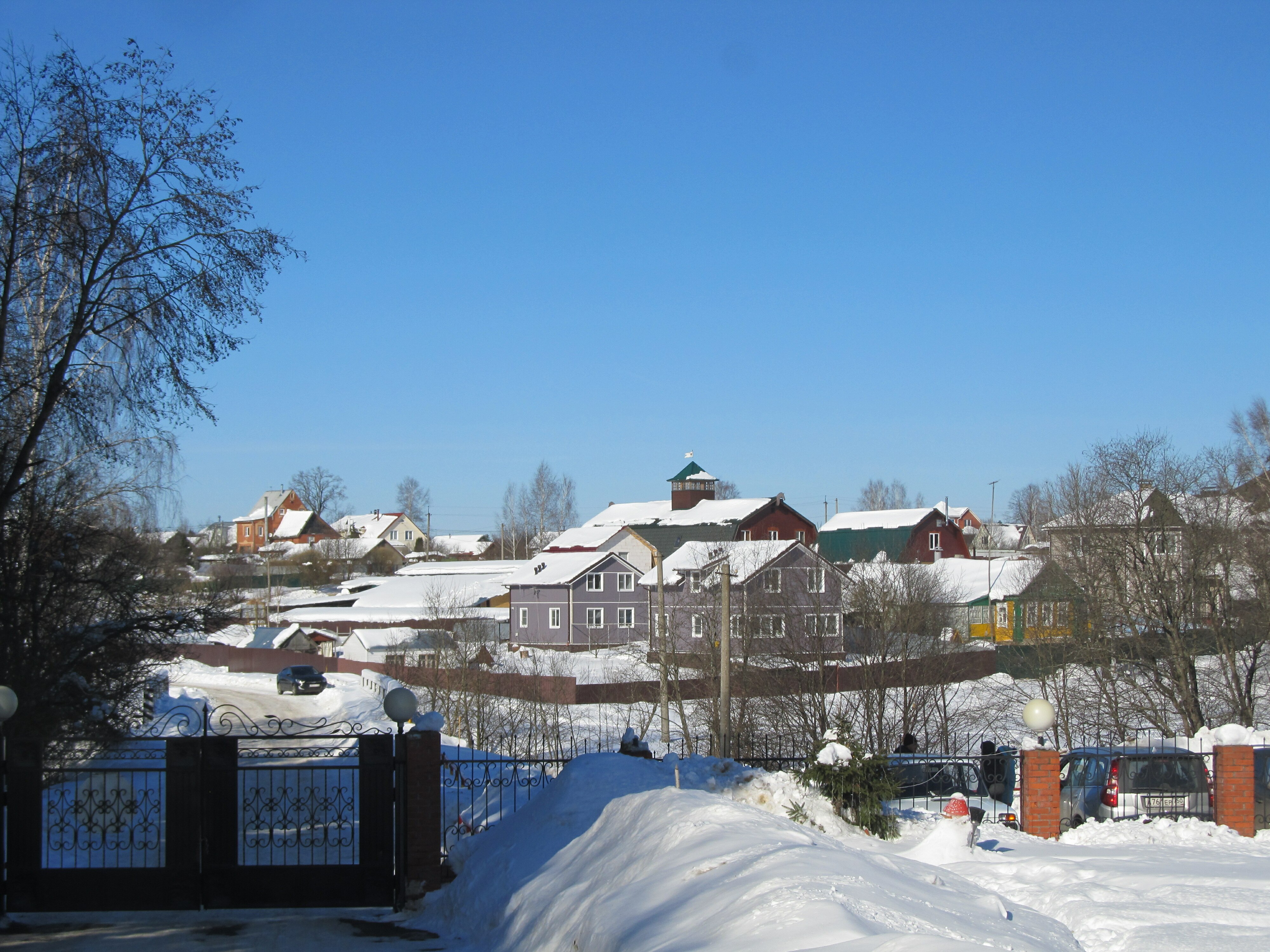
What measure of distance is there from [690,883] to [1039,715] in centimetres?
667

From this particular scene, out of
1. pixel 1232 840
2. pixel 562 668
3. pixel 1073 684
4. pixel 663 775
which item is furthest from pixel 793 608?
pixel 663 775

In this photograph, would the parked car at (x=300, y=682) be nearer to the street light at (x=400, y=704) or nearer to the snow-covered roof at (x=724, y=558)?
the snow-covered roof at (x=724, y=558)

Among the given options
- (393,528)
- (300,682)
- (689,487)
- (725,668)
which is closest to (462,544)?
(393,528)

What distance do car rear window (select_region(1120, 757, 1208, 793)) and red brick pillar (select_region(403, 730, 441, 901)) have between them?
9085mm

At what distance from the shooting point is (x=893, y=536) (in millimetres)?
67562

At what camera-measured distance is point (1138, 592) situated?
95.0 feet

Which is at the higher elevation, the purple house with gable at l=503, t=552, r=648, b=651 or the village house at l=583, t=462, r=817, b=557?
the village house at l=583, t=462, r=817, b=557

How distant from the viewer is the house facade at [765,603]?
33.4 m

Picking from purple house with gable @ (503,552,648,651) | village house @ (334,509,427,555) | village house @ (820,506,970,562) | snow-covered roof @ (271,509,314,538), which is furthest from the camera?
village house @ (334,509,427,555)

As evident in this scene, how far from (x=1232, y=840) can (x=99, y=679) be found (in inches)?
540

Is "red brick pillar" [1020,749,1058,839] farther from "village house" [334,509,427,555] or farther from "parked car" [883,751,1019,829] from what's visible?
"village house" [334,509,427,555]

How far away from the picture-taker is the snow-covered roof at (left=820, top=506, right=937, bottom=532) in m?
68.6

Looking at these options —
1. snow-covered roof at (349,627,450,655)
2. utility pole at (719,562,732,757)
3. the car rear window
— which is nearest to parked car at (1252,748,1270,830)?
the car rear window

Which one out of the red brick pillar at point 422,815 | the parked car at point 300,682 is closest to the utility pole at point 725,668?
the red brick pillar at point 422,815
